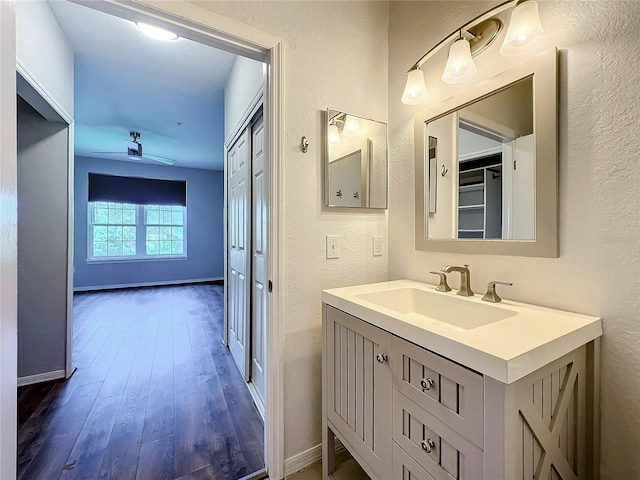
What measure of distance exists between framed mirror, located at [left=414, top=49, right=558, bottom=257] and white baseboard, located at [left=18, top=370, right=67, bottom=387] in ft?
9.44

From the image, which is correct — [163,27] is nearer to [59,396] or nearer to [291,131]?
[291,131]

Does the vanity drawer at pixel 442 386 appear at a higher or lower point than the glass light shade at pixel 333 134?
lower

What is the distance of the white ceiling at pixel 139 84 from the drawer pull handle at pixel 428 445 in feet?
9.12

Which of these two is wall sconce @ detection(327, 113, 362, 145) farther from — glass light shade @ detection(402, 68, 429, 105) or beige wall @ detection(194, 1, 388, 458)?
glass light shade @ detection(402, 68, 429, 105)

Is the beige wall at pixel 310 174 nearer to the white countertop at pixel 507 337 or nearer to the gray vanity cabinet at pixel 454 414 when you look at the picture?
the gray vanity cabinet at pixel 454 414

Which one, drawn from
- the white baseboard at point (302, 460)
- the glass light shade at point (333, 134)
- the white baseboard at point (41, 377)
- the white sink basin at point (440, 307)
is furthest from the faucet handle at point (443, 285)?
the white baseboard at point (41, 377)

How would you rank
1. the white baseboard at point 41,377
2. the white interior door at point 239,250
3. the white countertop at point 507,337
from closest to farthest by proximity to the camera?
the white countertop at point 507,337
the white baseboard at point 41,377
the white interior door at point 239,250

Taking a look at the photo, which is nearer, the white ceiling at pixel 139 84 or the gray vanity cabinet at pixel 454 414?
the gray vanity cabinet at pixel 454 414

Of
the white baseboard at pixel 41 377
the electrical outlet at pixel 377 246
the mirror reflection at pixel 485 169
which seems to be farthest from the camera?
the white baseboard at pixel 41 377

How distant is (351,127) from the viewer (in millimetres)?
1501

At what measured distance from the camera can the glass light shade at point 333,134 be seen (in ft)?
4.67

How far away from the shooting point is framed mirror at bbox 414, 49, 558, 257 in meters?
0.99

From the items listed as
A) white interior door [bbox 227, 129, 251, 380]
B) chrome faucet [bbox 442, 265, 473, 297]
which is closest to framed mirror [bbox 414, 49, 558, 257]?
chrome faucet [bbox 442, 265, 473, 297]

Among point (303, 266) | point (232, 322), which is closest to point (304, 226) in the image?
point (303, 266)
